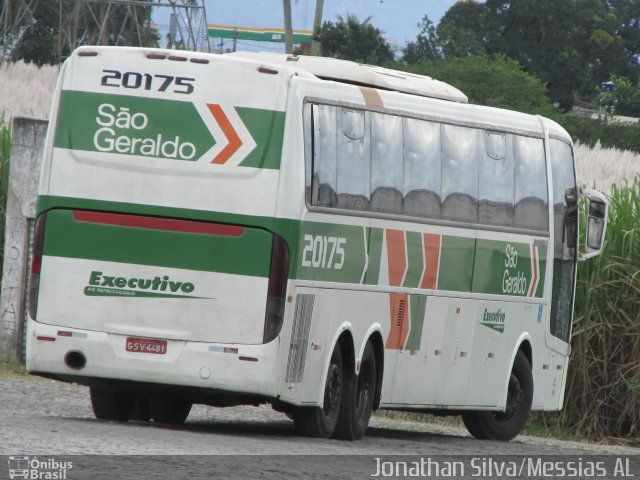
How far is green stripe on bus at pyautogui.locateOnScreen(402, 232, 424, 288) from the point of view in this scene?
15.0m

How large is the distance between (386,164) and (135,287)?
2.63 metres

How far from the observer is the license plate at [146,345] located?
1316cm

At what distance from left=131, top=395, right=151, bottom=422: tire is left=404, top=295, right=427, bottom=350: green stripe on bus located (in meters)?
2.39

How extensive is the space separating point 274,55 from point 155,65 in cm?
172

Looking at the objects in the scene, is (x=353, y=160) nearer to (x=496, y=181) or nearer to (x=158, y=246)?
(x=158, y=246)

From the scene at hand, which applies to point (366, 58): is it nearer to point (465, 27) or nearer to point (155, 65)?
point (465, 27)

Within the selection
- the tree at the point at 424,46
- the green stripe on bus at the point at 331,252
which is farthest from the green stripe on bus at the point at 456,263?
the tree at the point at 424,46

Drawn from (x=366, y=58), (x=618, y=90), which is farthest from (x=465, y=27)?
(x=618, y=90)

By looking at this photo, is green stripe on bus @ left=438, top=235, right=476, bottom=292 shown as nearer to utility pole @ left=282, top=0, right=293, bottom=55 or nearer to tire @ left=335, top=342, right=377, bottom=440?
tire @ left=335, top=342, right=377, bottom=440

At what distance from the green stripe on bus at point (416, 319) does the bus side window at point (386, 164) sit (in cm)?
92

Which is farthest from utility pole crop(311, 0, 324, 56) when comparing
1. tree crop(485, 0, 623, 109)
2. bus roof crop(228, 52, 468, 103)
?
bus roof crop(228, 52, 468, 103)

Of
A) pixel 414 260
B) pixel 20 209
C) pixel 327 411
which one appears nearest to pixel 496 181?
pixel 414 260

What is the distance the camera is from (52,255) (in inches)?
528

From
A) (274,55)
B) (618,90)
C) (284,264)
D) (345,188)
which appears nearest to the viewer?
(284,264)
